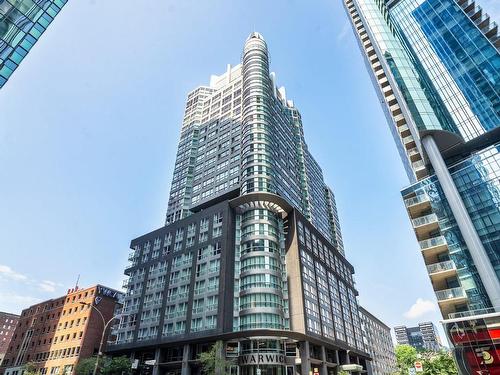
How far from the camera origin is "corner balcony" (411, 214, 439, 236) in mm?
43906

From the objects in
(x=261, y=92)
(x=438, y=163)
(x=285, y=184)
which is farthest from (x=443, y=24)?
(x=285, y=184)

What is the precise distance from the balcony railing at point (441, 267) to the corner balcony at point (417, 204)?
28.5 feet

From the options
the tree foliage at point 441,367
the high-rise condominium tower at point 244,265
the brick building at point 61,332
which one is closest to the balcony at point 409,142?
the high-rise condominium tower at point 244,265

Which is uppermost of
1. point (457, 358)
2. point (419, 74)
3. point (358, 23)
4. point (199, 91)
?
point (199, 91)

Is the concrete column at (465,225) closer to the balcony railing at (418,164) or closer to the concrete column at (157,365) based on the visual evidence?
the balcony railing at (418,164)

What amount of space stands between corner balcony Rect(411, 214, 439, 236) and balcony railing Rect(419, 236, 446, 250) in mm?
2159

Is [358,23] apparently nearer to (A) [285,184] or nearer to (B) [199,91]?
(A) [285,184]

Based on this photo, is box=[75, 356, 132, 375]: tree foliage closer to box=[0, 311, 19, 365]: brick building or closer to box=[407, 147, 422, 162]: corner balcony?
box=[407, 147, 422, 162]: corner balcony

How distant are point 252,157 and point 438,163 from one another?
3863 cm

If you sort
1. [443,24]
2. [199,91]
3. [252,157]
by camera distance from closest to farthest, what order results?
[443,24]
[252,157]
[199,91]

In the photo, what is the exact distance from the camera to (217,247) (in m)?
63.9

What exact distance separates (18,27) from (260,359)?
58598 millimetres

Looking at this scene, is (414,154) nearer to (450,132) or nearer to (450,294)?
(450,132)

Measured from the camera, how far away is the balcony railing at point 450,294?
37.3m
